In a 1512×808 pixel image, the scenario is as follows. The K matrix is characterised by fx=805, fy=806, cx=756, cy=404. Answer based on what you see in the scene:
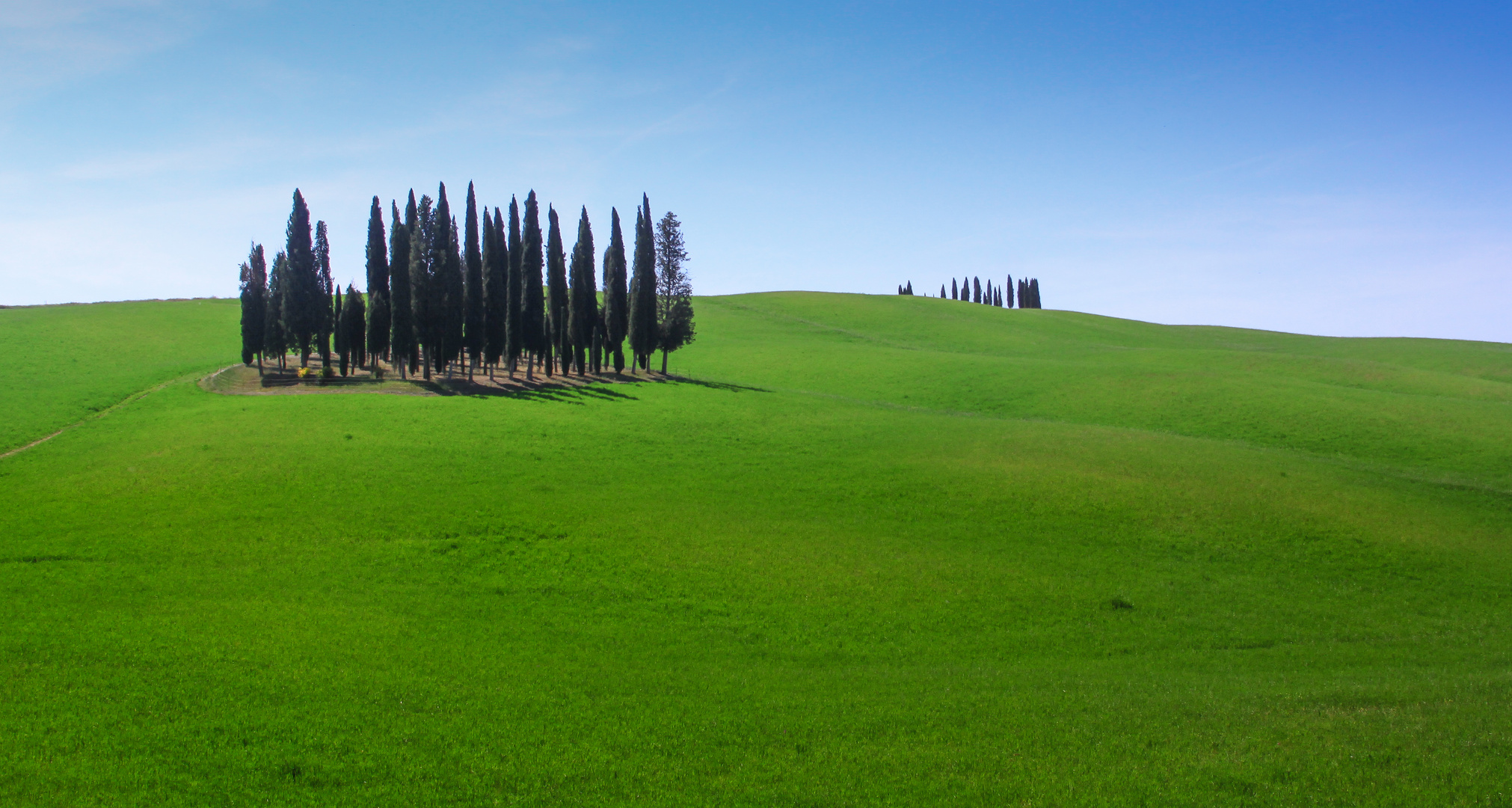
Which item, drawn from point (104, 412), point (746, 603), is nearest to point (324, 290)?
point (104, 412)

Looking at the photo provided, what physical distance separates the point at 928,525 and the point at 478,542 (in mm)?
16161

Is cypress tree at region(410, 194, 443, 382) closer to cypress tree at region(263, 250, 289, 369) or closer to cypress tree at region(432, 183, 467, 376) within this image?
cypress tree at region(432, 183, 467, 376)

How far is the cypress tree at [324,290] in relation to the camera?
6569 centimetres

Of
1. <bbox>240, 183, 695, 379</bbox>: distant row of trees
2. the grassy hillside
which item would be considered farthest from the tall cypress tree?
the grassy hillside

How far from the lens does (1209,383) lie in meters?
58.7

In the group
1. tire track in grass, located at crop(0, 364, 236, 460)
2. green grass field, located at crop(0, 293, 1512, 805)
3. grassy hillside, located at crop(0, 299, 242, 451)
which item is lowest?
green grass field, located at crop(0, 293, 1512, 805)

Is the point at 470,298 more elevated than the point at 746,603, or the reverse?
the point at 470,298

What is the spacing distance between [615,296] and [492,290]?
10275mm

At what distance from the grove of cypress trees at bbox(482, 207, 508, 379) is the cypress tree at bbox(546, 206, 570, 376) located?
4624 mm

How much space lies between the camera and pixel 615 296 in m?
68.6

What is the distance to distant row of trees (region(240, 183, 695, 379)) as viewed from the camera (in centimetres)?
5975

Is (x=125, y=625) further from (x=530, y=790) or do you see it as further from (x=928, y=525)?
(x=928, y=525)

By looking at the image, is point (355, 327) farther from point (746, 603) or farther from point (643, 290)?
point (746, 603)

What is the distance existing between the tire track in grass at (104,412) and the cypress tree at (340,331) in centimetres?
805
